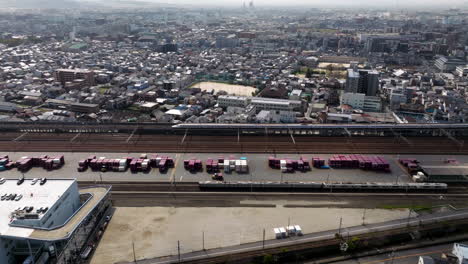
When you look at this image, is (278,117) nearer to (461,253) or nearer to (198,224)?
(198,224)

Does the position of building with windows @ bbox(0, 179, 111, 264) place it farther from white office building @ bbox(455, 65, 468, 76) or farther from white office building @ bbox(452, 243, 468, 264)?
white office building @ bbox(455, 65, 468, 76)

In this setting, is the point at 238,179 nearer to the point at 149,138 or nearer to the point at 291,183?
the point at 291,183

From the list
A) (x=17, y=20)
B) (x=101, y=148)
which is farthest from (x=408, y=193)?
(x=17, y=20)

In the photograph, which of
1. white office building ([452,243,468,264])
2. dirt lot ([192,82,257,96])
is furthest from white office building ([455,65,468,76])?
white office building ([452,243,468,264])

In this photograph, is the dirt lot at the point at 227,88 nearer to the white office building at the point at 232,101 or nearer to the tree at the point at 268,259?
the white office building at the point at 232,101

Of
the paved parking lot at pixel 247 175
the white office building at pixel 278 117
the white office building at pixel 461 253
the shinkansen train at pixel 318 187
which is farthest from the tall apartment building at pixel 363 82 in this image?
the white office building at pixel 461 253

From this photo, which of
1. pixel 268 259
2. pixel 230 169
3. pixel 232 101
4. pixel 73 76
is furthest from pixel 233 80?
pixel 268 259
